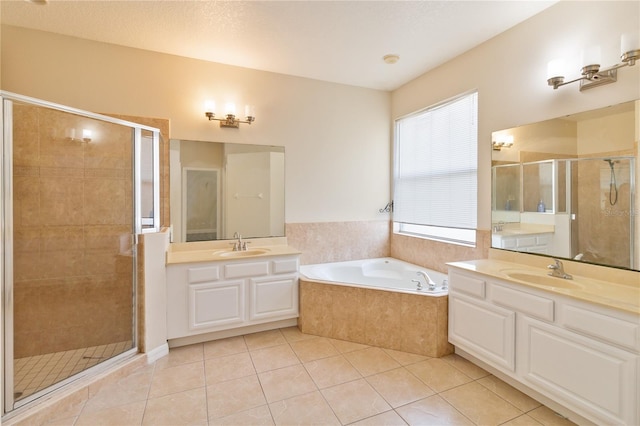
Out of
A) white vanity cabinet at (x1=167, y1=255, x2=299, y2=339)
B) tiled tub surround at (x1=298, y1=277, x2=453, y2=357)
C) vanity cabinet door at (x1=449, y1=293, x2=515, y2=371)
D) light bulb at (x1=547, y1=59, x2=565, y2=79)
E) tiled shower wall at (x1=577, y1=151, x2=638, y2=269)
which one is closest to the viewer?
tiled shower wall at (x1=577, y1=151, x2=638, y2=269)

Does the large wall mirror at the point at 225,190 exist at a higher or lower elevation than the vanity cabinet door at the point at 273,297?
higher

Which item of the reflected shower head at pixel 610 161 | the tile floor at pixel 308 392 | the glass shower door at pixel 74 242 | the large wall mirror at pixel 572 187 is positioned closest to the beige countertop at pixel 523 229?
the large wall mirror at pixel 572 187

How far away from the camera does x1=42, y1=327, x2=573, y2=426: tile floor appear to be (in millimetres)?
1781

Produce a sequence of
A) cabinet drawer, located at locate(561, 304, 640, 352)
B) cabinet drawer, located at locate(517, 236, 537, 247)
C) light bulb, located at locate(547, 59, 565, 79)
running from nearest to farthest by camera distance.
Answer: cabinet drawer, located at locate(561, 304, 640, 352), light bulb, located at locate(547, 59, 565, 79), cabinet drawer, located at locate(517, 236, 537, 247)

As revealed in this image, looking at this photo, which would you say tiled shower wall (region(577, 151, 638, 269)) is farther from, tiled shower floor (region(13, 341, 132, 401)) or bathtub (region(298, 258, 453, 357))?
tiled shower floor (region(13, 341, 132, 401))

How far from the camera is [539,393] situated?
1.88 meters

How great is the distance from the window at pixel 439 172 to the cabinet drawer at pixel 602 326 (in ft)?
4.32

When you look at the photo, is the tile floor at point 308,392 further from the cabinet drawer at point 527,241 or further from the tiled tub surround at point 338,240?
the tiled tub surround at point 338,240

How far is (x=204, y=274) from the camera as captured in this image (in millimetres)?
2672

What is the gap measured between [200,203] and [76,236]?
105cm

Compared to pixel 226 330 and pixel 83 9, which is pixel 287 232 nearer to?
pixel 226 330

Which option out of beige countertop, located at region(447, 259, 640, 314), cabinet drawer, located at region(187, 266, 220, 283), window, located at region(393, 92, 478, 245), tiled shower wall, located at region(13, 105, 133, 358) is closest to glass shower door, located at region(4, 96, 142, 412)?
tiled shower wall, located at region(13, 105, 133, 358)

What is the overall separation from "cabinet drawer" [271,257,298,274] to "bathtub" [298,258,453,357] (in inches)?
5.6

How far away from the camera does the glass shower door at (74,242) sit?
2.20 metres
